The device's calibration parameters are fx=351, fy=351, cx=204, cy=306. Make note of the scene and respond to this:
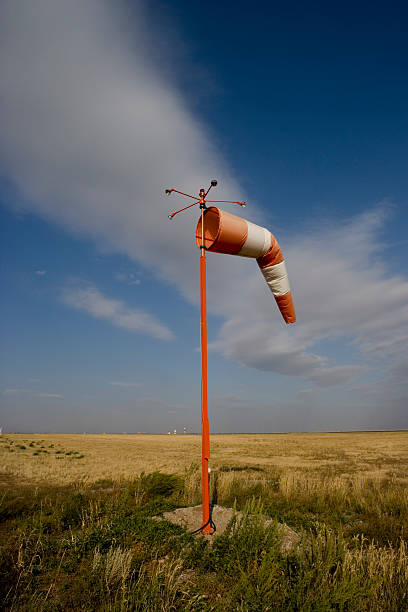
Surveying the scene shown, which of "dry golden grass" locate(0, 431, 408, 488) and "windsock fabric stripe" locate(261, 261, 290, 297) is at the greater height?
"windsock fabric stripe" locate(261, 261, 290, 297)

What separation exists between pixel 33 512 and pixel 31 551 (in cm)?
330

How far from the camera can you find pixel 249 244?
833cm

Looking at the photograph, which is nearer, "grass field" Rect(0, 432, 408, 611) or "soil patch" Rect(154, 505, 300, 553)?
"grass field" Rect(0, 432, 408, 611)

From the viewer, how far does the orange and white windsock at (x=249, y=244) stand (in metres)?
8.02

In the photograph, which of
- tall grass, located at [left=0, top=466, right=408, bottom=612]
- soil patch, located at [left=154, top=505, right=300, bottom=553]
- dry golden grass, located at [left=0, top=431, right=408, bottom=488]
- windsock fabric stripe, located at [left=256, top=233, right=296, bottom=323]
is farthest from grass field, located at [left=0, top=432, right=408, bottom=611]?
windsock fabric stripe, located at [left=256, top=233, right=296, bottom=323]

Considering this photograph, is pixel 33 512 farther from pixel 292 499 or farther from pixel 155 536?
pixel 292 499

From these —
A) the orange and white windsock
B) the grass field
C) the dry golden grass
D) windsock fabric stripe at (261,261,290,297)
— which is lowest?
the dry golden grass

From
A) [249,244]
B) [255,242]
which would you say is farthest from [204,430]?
[255,242]

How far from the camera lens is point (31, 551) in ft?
19.9

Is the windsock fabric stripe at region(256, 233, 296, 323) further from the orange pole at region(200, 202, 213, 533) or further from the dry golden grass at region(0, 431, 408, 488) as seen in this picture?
the dry golden grass at region(0, 431, 408, 488)

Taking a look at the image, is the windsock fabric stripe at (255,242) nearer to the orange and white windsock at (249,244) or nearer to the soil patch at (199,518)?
the orange and white windsock at (249,244)

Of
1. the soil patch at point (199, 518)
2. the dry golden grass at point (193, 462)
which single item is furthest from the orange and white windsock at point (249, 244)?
the dry golden grass at point (193, 462)

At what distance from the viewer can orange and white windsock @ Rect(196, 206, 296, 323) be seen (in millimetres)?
8016

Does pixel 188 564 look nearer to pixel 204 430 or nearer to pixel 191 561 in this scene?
pixel 191 561
